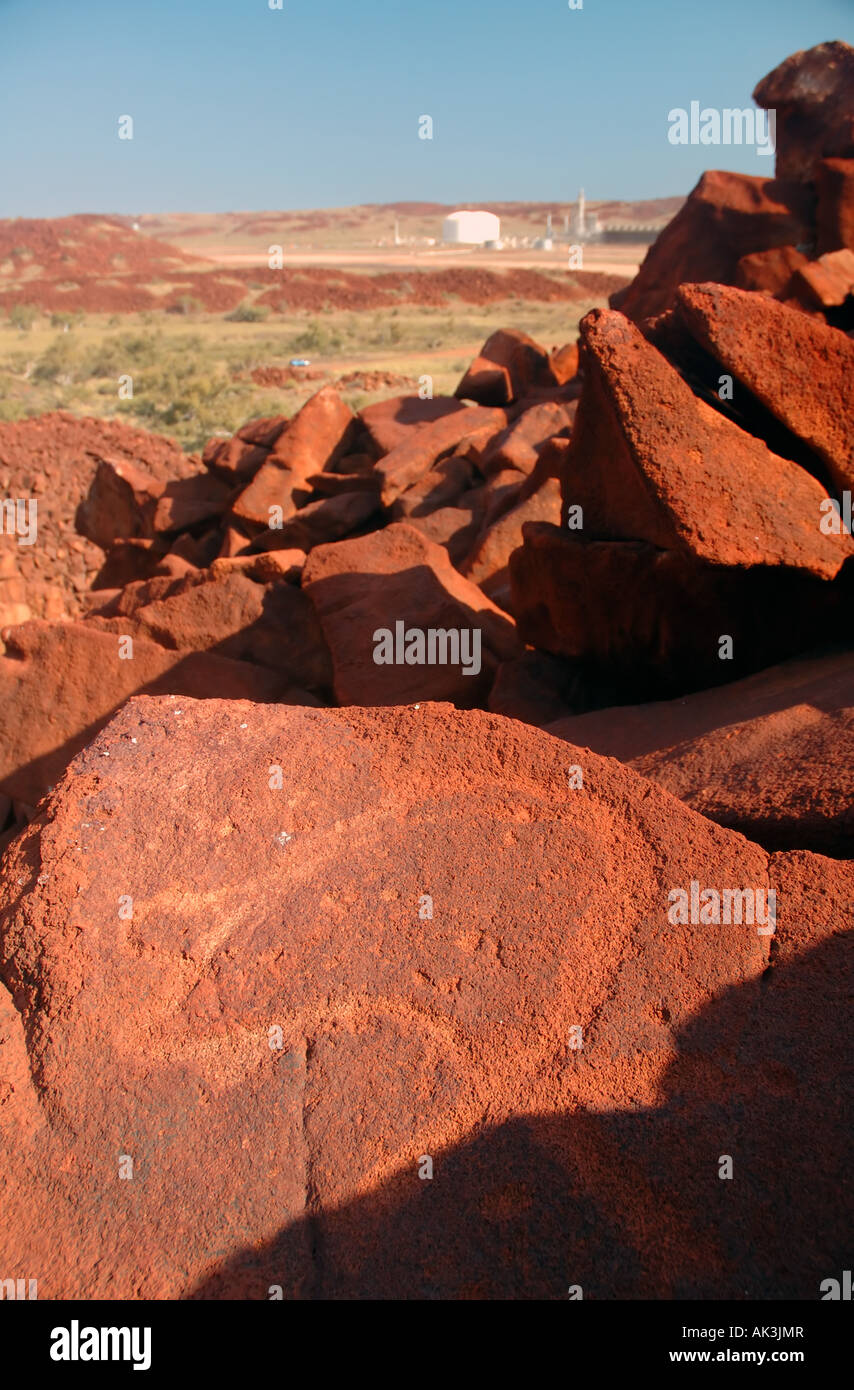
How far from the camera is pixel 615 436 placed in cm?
410

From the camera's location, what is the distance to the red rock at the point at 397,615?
4410 mm

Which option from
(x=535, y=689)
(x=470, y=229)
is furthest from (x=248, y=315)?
(x=470, y=229)

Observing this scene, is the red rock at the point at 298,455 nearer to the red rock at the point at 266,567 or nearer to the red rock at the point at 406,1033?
the red rock at the point at 266,567

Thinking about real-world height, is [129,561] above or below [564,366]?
below

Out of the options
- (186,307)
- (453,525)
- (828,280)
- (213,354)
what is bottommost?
(453,525)

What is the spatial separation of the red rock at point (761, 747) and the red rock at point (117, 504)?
5.76 metres

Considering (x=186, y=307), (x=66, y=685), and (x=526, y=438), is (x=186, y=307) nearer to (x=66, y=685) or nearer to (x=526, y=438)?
(x=526, y=438)

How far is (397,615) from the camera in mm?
4586

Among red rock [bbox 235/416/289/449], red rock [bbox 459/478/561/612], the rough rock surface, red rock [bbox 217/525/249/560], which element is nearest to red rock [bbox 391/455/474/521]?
red rock [bbox 459/478/561/612]

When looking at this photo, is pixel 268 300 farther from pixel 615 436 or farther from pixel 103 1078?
pixel 103 1078

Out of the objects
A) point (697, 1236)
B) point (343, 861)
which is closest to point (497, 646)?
point (343, 861)

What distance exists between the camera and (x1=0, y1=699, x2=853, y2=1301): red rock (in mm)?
1572

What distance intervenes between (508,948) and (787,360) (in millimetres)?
2501
